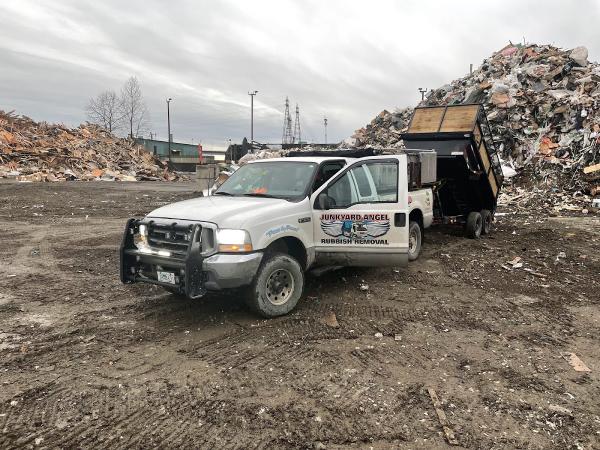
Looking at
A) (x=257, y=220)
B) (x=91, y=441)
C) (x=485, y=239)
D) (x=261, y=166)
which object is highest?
(x=261, y=166)

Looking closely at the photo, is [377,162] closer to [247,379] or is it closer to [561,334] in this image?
[561,334]

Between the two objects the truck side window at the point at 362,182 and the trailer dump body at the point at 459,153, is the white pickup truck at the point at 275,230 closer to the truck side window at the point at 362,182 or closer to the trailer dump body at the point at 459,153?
the truck side window at the point at 362,182

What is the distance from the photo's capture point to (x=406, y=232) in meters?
5.94

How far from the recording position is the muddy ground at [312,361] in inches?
128

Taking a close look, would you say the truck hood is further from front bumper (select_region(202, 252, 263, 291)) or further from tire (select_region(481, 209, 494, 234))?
tire (select_region(481, 209, 494, 234))

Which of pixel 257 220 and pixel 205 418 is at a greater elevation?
pixel 257 220

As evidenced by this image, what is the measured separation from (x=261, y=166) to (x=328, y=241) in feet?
5.19

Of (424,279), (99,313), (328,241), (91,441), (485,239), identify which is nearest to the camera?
(91,441)

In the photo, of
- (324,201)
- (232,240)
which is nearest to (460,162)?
(324,201)

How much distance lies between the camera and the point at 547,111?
1708 centimetres

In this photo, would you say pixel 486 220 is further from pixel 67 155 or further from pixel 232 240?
pixel 67 155

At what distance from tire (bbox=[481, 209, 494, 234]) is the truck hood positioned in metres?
6.62

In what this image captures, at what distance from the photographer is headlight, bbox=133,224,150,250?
524 centimetres

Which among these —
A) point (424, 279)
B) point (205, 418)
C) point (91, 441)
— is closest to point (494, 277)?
point (424, 279)
